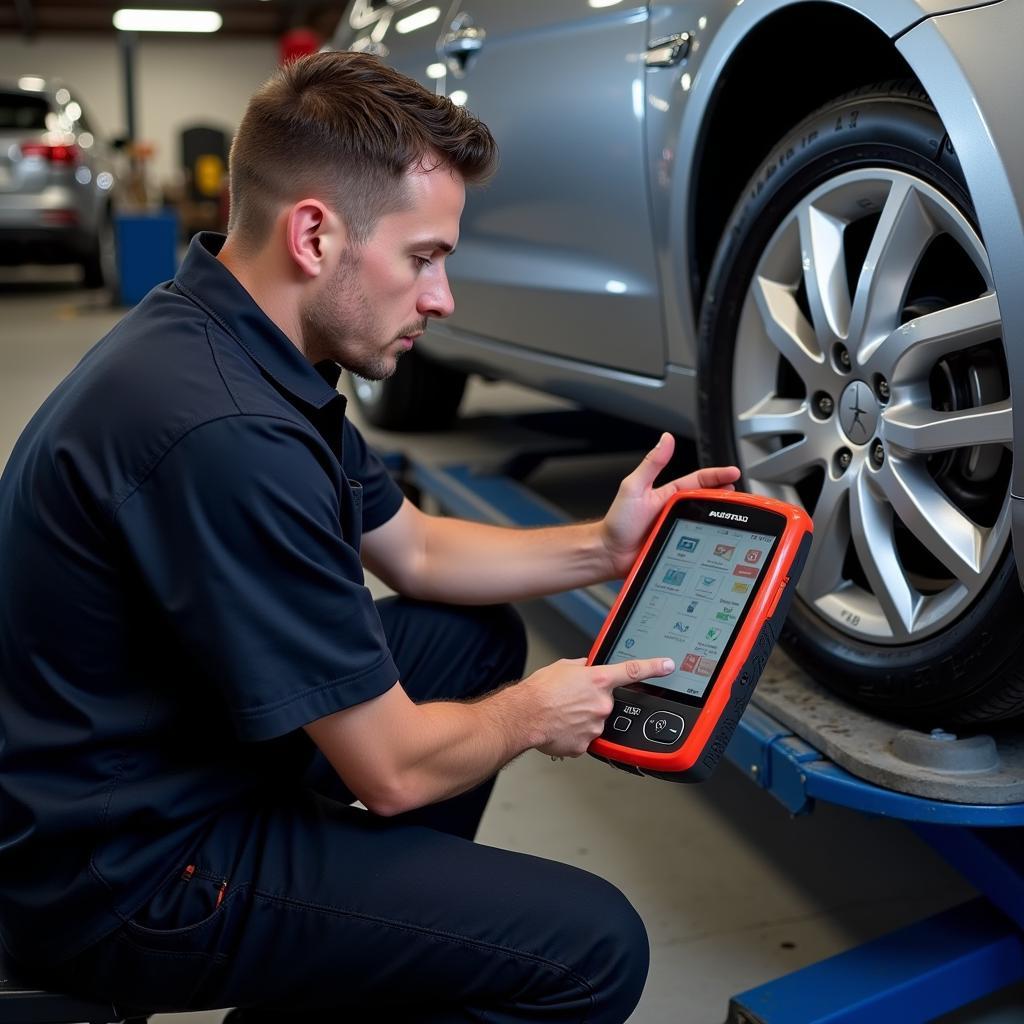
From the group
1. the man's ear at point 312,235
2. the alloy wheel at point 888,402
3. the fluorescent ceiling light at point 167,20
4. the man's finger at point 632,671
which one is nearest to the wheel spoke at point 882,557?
the alloy wheel at point 888,402

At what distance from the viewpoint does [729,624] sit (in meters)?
1.31

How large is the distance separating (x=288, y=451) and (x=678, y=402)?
3.27ft

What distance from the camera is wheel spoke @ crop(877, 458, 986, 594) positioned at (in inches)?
51.8

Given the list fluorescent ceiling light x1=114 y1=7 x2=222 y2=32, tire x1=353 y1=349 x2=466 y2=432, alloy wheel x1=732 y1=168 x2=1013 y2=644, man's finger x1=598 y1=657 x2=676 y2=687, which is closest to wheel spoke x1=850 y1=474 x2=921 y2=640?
alloy wheel x1=732 y1=168 x2=1013 y2=644

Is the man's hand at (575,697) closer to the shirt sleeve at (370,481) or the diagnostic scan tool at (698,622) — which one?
the diagnostic scan tool at (698,622)

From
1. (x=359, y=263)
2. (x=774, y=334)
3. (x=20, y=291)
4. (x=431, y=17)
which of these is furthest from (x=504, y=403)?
(x=20, y=291)

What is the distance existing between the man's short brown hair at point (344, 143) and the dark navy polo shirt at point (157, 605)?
0.10 metres

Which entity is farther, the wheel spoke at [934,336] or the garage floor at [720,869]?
the garage floor at [720,869]

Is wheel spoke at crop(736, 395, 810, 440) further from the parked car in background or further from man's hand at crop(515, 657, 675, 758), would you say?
the parked car in background

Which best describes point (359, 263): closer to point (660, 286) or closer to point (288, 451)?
point (288, 451)

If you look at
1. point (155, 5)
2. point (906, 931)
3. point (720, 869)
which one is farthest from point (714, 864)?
point (155, 5)

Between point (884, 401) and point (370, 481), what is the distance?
2.00 feet

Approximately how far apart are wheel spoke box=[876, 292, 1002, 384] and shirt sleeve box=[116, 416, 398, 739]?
25.4 inches

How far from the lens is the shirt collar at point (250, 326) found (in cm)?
118
